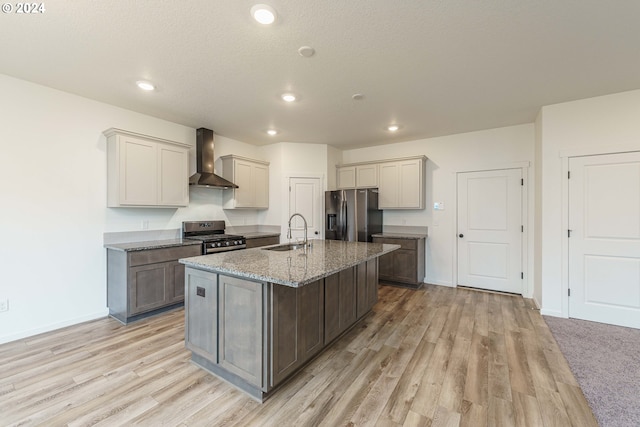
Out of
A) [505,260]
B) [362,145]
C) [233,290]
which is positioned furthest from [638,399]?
[362,145]

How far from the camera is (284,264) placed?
7.05 feet

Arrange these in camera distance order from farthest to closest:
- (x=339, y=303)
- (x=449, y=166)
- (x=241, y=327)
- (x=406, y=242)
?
(x=449, y=166)
(x=406, y=242)
(x=339, y=303)
(x=241, y=327)

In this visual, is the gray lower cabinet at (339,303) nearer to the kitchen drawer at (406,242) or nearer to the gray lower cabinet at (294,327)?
the gray lower cabinet at (294,327)

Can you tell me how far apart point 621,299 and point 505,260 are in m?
1.36

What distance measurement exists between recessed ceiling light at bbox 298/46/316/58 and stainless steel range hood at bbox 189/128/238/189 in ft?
8.63

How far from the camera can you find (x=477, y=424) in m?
1.72

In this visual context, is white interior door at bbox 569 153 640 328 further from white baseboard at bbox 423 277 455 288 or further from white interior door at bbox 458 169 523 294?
white baseboard at bbox 423 277 455 288

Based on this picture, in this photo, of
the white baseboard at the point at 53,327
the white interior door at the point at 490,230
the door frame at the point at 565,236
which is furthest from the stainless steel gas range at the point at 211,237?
the door frame at the point at 565,236

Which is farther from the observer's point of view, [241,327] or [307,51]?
[307,51]

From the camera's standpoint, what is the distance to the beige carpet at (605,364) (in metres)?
1.85

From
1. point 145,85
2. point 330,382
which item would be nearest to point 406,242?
point 330,382

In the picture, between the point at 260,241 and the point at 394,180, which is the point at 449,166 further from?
the point at 260,241

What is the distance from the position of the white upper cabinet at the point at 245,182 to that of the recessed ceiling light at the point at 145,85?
187cm

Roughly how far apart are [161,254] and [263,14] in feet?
9.69
